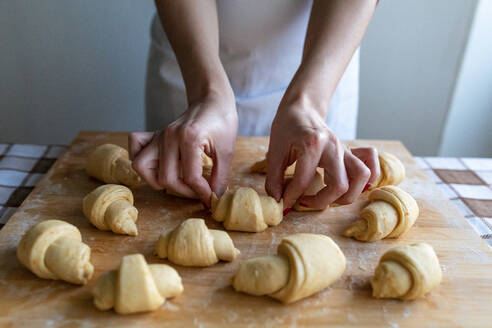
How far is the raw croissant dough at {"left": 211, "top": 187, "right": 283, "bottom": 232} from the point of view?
60.2 inches

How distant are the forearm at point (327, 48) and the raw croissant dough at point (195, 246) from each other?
61cm

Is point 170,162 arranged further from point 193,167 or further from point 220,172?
point 220,172

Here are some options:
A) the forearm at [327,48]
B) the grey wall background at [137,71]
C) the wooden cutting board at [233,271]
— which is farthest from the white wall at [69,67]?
the forearm at [327,48]

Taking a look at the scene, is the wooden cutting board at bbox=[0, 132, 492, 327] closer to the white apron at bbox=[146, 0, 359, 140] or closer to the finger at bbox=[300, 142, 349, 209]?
the finger at bbox=[300, 142, 349, 209]

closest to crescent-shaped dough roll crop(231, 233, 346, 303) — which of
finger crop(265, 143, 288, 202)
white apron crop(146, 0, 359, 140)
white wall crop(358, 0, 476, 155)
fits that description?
finger crop(265, 143, 288, 202)

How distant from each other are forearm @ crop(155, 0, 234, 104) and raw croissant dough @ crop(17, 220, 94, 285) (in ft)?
2.40

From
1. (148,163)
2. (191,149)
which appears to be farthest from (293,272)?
(148,163)

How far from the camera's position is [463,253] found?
1505 millimetres

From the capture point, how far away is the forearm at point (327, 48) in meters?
1.67

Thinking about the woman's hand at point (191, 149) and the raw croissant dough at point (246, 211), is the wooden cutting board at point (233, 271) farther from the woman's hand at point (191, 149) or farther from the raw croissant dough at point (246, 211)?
the woman's hand at point (191, 149)

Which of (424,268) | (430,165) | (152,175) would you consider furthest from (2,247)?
(430,165)

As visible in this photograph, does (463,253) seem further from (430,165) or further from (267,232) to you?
(430,165)

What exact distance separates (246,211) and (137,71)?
234 centimetres

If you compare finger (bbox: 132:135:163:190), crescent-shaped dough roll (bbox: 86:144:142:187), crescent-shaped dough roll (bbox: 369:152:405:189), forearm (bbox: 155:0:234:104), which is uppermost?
forearm (bbox: 155:0:234:104)
